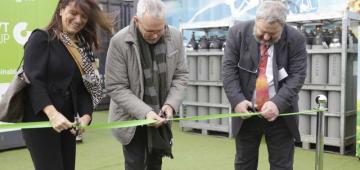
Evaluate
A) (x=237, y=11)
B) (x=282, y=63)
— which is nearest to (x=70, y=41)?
(x=282, y=63)

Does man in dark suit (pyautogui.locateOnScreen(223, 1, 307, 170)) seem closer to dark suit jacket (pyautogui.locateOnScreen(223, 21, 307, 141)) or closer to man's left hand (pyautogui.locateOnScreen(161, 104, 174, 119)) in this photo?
dark suit jacket (pyautogui.locateOnScreen(223, 21, 307, 141))

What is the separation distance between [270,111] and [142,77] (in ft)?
2.56

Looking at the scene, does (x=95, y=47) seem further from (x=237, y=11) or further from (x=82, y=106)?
(x=237, y=11)

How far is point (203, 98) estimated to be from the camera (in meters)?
6.51

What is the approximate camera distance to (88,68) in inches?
88.5

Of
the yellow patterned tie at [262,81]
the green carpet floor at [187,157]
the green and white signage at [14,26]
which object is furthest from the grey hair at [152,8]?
the green and white signage at [14,26]

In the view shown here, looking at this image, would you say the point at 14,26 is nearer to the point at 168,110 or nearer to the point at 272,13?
the point at 168,110

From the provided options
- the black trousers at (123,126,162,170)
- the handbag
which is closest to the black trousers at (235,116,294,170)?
the black trousers at (123,126,162,170)

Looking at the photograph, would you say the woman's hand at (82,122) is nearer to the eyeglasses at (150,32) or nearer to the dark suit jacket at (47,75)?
the dark suit jacket at (47,75)

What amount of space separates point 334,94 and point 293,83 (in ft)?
9.01

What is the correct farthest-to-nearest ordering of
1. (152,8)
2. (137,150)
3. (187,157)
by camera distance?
1. (187,157)
2. (137,150)
3. (152,8)

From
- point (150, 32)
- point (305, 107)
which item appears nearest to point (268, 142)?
point (150, 32)

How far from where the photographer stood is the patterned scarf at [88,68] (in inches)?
87.2

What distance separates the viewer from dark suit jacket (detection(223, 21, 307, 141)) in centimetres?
268
